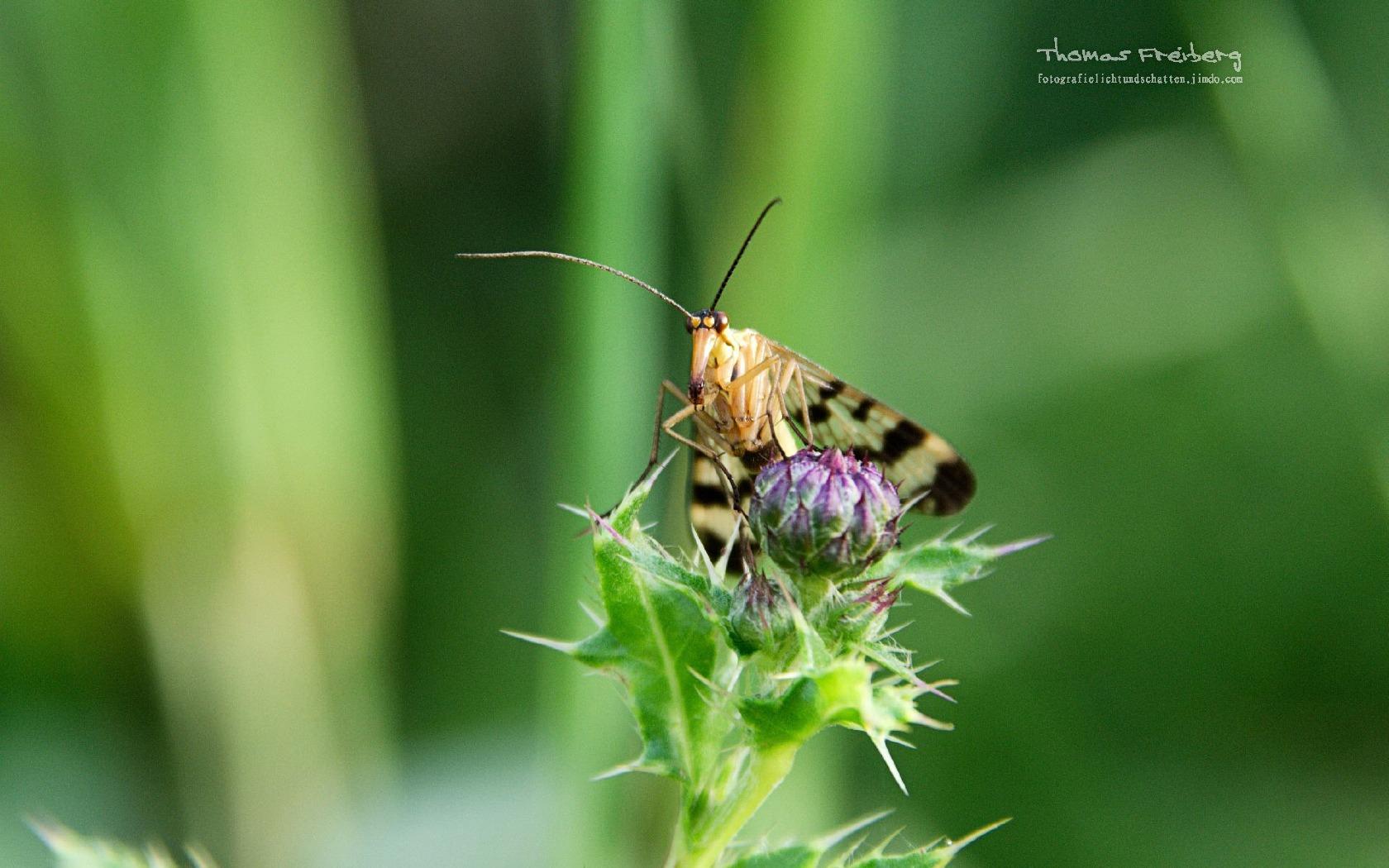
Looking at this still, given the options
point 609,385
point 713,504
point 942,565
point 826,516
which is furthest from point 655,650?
point 609,385

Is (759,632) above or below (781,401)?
below

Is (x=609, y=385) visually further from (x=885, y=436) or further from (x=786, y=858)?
(x=786, y=858)

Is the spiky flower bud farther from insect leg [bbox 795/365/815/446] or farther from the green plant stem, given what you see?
insect leg [bbox 795/365/815/446]

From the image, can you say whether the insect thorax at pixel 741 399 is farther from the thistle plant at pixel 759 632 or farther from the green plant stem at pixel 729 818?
the green plant stem at pixel 729 818

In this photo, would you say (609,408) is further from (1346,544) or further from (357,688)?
(1346,544)

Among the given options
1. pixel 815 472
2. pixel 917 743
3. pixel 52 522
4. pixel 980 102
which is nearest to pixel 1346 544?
pixel 917 743

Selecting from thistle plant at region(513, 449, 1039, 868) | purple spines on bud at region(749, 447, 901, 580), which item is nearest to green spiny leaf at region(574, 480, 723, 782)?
thistle plant at region(513, 449, 1039, 868)

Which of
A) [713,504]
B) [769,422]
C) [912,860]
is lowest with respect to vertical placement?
[912,860]
